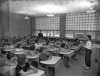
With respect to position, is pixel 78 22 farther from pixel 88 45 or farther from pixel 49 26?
pixel 49 26

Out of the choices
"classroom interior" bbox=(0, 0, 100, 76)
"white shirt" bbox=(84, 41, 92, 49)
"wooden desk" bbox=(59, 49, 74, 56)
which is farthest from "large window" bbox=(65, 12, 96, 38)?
"wooden desk" bbox=(59, 49, 74, 56)

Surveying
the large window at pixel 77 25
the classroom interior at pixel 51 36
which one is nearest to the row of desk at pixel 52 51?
the classroom interior at pixel 51 36

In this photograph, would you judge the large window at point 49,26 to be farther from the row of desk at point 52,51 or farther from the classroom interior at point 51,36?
the row of desk at point 52,51

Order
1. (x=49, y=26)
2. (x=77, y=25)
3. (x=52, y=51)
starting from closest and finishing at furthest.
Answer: (x=49, y=26)
(x=77, y=25)
(x=52, y=51)

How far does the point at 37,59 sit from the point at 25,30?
2.15 feet

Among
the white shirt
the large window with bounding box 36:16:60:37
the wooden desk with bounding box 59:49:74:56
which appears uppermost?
the large window with bounding box 36:16:60:37

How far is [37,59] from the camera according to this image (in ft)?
6.72

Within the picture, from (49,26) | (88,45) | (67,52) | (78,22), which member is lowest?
(67,52)

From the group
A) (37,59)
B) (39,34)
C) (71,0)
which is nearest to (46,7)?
(71,0)


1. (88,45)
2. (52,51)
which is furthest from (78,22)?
(52,51)

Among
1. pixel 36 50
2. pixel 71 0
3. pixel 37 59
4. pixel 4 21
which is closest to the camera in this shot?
pixel 4 21

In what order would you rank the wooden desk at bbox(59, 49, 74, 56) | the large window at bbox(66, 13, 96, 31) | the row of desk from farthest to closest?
the wooden desk at bbox(59, 49, 74, 56) < the large window at bbox(66, 13, 96, 31) < the row of desk

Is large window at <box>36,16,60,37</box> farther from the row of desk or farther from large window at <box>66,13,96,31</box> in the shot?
the row of desk

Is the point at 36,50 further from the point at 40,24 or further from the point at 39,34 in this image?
the point at 40,24
